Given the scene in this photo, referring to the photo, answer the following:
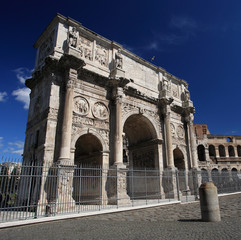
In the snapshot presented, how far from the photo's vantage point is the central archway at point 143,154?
1634 centimetres

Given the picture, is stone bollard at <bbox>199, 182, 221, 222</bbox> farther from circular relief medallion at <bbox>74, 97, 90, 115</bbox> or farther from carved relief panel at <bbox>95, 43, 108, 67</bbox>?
carved relief panel at <bbox>95, 43, 108, 67</bbox>

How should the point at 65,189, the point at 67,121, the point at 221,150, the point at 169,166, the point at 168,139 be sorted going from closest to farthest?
the point at 65,189 → the point at 67,121 → the point at 169,166 → the point at 168,139 → the point at 221,150

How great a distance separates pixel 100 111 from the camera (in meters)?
13.6

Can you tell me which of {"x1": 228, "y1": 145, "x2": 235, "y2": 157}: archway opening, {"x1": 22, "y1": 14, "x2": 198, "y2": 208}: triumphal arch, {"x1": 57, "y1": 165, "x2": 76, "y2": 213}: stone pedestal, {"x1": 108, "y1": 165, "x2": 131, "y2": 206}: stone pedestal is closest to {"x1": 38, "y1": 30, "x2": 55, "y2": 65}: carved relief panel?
{"x1": 22, "y1": 14, "x2": 198, "y2": 208}: triumphal arch

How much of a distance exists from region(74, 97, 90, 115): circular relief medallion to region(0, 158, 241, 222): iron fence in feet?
10.9

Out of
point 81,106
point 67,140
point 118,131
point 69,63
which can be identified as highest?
point 69,63

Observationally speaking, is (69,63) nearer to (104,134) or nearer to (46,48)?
(46,48)

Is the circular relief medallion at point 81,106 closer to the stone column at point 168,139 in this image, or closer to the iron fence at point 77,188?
the iron fence at point 77,188

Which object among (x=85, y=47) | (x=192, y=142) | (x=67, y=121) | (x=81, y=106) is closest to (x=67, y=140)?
(x=67, y=121)

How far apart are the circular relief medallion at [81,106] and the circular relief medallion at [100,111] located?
21.3 inches

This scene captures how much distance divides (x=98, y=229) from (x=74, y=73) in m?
8.64

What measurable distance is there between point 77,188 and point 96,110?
16.1 ft

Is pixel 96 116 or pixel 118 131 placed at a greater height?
pixel 96 116

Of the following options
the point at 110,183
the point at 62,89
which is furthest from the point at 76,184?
the point at 62,89
